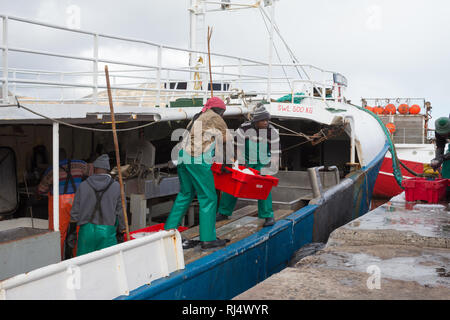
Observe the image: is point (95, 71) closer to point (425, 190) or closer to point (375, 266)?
point (375, 266)

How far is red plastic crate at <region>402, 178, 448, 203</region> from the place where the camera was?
6797 millimetres

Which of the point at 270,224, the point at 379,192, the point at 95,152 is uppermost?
the point at 95,152

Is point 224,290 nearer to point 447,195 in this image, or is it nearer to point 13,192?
point 13,192

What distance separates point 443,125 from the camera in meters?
7.11

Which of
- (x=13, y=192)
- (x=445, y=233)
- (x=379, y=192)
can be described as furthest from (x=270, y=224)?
(x=379, y=192)

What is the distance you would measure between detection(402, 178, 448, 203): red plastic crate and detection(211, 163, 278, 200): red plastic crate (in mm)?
3041

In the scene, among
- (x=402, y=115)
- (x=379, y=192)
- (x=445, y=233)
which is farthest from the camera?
(x=402, y=115)

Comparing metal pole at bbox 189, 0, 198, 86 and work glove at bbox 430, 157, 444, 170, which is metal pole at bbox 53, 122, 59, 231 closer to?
work glove at bbox 430, 157, 444, 170

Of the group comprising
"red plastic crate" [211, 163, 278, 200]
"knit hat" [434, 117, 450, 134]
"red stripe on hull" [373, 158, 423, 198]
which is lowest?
"red stripe on hull" [373, 158, 423, 198]

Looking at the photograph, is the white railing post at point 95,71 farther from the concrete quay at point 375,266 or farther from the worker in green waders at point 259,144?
the concrete quay at point 375,266

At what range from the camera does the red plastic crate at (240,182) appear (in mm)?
4797

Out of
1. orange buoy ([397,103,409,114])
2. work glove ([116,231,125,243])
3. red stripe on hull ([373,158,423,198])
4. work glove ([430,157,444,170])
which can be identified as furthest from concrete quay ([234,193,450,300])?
orange buoy ([397,103,409,114])
